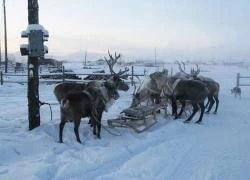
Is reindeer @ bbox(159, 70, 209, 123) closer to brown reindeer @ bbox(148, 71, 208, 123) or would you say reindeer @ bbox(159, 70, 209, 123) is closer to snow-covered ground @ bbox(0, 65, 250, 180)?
brown reindeer @ bbox(148, 71, 208, 123)

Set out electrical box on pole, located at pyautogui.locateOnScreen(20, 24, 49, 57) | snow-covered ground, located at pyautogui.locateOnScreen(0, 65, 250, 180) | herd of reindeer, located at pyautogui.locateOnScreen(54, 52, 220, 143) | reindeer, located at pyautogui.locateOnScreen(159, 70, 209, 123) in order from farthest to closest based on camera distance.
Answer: reindeer, located at pyautogui.locateOnScreen(159, 70, 209, 123)
electrical box on pole, located at pyautogui.locateOnScreen(20, 24, 49, 57)
herd of reindeer, located at pyautogui.locateOnScreen(54, 52, 220, 143)
snow-covered ground, located at pyautogui.locateOnScreen(0, 65, 250, 180)

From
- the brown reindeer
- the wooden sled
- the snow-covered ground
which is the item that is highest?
the brown reindeer

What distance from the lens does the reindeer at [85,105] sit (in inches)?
333

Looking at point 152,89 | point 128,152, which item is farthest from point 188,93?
point 128,152

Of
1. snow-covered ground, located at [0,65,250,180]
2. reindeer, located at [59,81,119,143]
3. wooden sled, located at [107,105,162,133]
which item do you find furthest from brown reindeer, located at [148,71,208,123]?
reindeer, located at [59,81,119,143]

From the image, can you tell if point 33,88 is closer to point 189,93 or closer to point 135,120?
point 135,120

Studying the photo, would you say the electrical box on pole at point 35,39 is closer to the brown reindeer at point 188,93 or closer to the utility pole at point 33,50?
the utility pole at point 33,50

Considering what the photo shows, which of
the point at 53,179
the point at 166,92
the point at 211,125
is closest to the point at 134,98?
the point at 166,92

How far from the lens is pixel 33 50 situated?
887cm

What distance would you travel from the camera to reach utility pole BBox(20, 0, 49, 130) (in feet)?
29.0

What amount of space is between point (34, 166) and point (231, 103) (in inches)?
474

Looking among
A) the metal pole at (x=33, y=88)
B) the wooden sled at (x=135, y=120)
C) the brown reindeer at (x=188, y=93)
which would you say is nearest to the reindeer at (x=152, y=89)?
the brown reindeer at (x=188, y=93)

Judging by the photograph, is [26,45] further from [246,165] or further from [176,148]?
[246,165]

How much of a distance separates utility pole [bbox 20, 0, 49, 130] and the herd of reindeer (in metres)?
0.67
